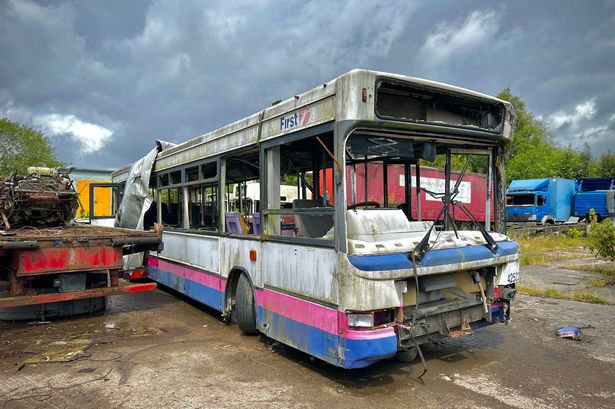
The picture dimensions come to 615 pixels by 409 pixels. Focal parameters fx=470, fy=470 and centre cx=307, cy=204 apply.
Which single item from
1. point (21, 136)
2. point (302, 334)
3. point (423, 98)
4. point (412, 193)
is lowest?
point (302, 334)

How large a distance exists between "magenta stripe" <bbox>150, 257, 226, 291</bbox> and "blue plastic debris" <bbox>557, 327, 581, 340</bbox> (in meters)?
4.63

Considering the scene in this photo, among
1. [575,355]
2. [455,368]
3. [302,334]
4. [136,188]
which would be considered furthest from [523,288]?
[136,188]

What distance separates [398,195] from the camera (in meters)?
6.23

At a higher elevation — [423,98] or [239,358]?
[423,98]

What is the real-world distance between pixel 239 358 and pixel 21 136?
47.4 m

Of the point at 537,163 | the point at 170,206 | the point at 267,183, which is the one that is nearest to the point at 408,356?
the point at 267,183

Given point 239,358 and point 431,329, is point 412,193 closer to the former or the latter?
point 431,329

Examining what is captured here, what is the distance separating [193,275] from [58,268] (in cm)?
208

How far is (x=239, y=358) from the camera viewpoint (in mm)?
5438

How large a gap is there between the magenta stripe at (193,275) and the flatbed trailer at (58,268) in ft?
2.35

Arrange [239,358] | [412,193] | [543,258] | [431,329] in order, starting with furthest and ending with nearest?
1. [543,258]
2. [412,193]
3. [239,358]
4. [431,329]

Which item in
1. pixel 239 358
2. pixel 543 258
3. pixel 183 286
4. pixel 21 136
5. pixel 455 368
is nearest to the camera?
pixel 455 368

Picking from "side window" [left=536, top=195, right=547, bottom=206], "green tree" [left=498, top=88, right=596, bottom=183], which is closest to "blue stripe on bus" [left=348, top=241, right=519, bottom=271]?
"side window" [left=536, top=195, right=547, bottom=206]

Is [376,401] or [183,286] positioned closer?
[376,401]
